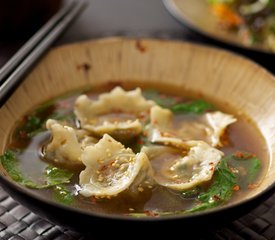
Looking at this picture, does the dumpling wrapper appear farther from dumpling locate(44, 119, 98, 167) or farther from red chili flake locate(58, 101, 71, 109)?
red chili flake locate(58, 101, 71, 109)

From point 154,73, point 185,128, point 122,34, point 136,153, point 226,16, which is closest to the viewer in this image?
point 136,153

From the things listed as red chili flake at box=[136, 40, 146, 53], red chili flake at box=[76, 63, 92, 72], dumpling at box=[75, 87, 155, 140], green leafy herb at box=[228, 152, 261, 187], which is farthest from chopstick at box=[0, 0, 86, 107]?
green leafy herb at box=[228, 152, 261, 187]

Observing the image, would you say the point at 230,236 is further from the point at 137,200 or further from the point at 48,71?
the point at 48,71

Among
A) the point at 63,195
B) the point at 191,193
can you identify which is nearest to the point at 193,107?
the point at 191,193

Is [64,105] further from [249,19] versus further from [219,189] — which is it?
[249,19]

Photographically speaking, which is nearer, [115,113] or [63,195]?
[63,195]
